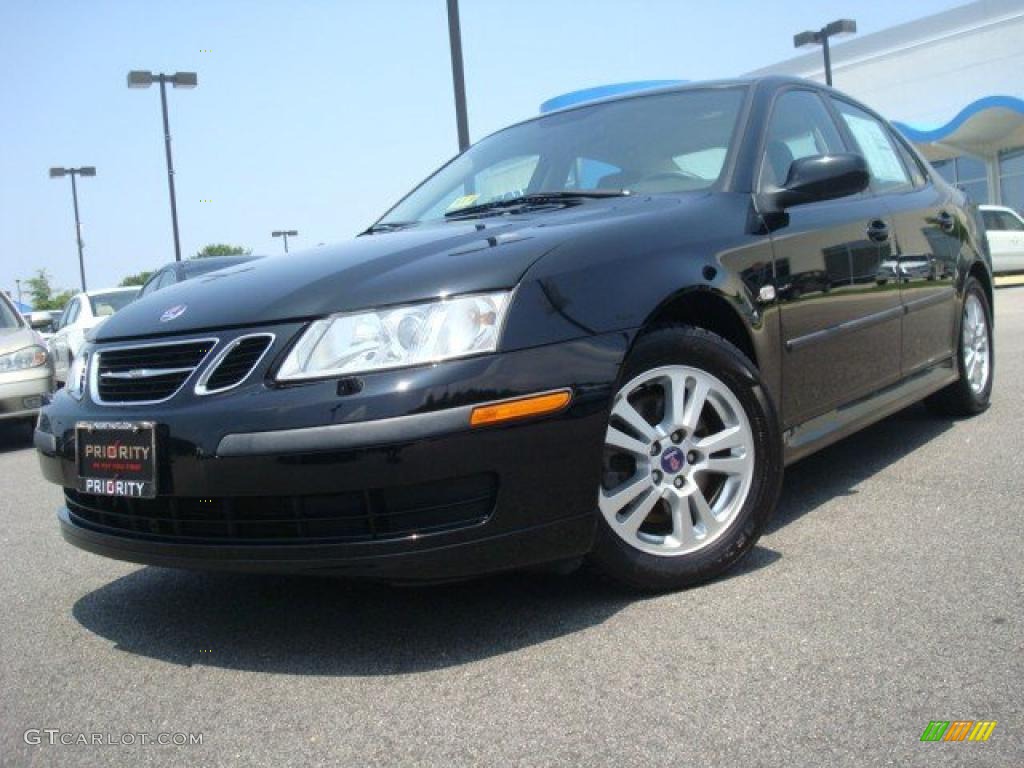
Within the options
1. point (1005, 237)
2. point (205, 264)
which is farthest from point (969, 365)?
point (1005, 237)

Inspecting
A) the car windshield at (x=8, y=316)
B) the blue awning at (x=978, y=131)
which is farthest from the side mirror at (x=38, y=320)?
the blue awning at (x=978, y=131)

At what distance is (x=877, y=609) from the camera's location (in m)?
2.71

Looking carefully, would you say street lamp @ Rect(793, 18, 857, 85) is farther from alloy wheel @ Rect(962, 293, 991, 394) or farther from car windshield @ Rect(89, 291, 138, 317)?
alloy wheel @ Rect(962, 293, 991, 394)

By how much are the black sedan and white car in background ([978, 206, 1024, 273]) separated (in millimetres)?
19238

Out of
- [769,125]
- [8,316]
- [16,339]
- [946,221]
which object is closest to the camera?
[769,125]

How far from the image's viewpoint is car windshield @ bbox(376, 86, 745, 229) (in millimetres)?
3609

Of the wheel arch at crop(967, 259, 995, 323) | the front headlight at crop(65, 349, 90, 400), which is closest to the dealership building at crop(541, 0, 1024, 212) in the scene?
the wheel arch at crop(967, 259, 995, 323)

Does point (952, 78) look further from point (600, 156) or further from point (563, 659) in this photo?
point (563, 659)

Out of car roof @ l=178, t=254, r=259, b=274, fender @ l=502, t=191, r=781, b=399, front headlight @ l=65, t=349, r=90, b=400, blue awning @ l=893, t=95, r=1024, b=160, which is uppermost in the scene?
blue awning @ l=893, t=95, r=1024, b=160

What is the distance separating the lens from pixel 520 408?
2.54 m

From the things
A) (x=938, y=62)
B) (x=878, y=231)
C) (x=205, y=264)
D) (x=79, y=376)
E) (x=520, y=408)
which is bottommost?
(x=520, y=408)

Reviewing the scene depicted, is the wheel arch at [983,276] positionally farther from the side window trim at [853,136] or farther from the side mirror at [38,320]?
the side mirror at [38,320]

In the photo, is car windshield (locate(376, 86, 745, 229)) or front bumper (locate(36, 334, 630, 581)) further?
car windshield (locate(376, 86, 745, 229))

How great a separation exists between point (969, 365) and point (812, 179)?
227 cm
